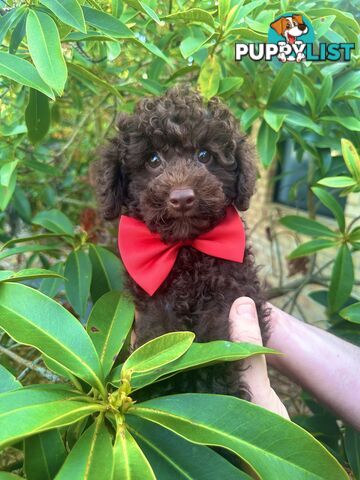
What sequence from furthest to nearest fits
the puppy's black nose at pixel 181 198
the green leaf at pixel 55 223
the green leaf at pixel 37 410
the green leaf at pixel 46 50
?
the green leaf at pixel 55 223, the puppy's black nose at pixel 181 198, the green leaf at pixel 46 50, the green leaf at pixel 37 410

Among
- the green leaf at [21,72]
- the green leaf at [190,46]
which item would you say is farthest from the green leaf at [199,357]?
the green leaf at [190,46]

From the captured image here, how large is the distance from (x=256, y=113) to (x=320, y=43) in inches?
17.5

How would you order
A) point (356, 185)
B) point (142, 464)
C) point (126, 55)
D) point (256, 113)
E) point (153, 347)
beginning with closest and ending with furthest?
point (142, 464), point (153, 347), point (356, 185), point (256, 113), point (126, 55)

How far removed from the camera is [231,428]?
762mm

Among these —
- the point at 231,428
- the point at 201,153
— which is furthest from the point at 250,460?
the point at 201,153

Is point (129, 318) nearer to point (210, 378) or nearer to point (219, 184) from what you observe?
point (210, 378)

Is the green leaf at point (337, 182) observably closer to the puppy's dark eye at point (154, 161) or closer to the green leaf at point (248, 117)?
the green leaf at point (248, 117)

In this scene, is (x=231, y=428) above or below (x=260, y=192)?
above

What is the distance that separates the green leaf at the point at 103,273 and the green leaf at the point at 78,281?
0.07 metres

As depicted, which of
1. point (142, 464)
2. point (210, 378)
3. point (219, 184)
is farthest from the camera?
point (219, 184)

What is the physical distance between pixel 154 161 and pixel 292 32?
0.89 m

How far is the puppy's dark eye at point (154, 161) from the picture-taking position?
4.17 feet

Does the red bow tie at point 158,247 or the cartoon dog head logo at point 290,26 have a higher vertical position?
the cartoon dog head logo at point 290,26

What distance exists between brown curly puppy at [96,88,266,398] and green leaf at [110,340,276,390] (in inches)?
9.7
